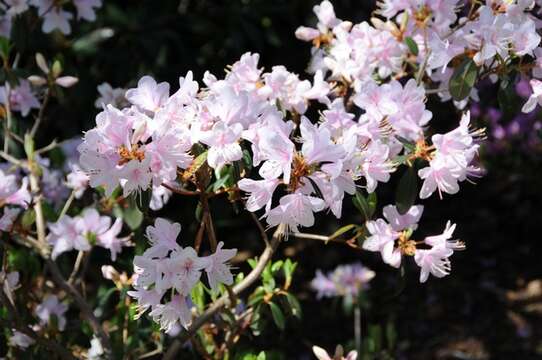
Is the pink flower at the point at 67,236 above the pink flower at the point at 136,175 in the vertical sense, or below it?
below

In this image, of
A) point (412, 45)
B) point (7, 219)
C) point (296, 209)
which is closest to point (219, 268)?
Result: point (296, 209)

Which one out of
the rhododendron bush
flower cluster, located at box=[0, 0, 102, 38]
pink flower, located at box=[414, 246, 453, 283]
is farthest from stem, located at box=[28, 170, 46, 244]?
pink flower, located at box=[414, 246, 453, 283]

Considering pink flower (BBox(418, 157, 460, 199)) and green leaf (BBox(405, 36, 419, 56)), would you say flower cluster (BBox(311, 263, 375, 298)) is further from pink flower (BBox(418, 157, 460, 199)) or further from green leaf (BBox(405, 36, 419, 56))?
pink flower (BBox(418, 157, 460, 199))

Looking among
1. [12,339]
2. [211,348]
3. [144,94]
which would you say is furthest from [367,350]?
[144,94]

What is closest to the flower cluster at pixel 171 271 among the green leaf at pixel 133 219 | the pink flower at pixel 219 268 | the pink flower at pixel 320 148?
the pink flower at pixel 219 268

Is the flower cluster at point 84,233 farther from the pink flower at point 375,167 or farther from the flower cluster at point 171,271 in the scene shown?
the pink flower at point 375,167

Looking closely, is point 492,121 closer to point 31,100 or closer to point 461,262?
point 461,262

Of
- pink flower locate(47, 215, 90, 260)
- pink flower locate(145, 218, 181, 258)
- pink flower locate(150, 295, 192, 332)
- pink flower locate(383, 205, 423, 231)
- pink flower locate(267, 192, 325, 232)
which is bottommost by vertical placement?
pink flower locate(47, 215, 90, 260)

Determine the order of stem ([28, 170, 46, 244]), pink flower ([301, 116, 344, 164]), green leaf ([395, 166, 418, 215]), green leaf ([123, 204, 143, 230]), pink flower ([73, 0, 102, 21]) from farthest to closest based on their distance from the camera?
1. pink flower ([73, 0, 102, 21])
2. green leaf ([123, 204, 143, 230])
3. stem ([28, 170, 46, 244])
4. green leaf ([395, 166, 418, 215])
5. pink flower ([301, 116, 344, 164])
